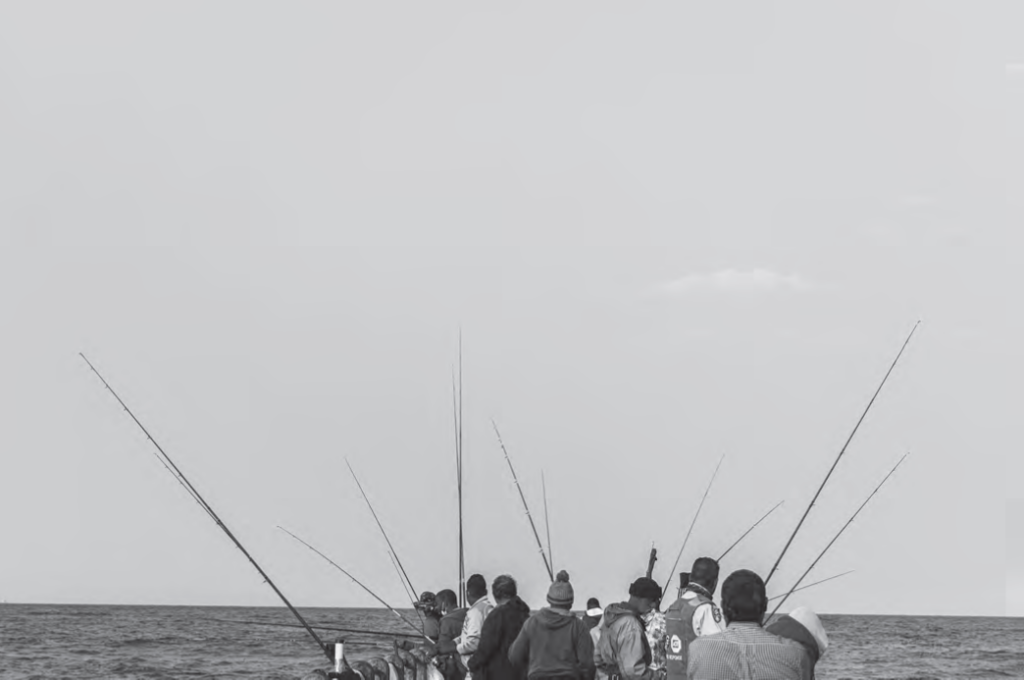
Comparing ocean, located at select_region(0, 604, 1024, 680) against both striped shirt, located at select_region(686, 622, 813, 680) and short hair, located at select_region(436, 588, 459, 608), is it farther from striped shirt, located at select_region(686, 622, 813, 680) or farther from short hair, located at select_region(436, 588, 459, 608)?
striped shirt, located at select_region(686, 622, 813, 680)

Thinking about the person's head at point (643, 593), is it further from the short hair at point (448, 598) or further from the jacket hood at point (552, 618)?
the short hair at point (448, 598)

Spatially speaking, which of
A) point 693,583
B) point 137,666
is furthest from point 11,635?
point 693,583

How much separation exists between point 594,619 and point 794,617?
842cm

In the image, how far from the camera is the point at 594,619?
12773 millimetres

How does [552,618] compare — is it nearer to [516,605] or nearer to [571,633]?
[571,633]

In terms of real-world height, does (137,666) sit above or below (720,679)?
above

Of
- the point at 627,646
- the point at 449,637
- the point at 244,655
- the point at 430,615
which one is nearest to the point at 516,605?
the point at 627,646

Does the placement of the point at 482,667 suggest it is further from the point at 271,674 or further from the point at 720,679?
the point at 271,674

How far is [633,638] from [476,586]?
6.19ft

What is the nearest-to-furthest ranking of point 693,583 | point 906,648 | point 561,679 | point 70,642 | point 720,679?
point 720,679
point 693,583
point 561,679
point 70,642
point 906,648

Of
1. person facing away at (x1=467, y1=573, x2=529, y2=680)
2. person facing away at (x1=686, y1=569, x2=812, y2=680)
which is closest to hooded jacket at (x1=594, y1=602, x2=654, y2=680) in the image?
person facing away at (x1=467, y1=573, x2=529, y2=680)

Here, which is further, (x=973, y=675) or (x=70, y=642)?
(x=70, y=642)

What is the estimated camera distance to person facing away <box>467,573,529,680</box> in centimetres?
955

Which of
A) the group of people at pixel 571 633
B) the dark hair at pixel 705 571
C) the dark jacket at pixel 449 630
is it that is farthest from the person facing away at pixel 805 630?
the dark jacket at pixel 449 630
